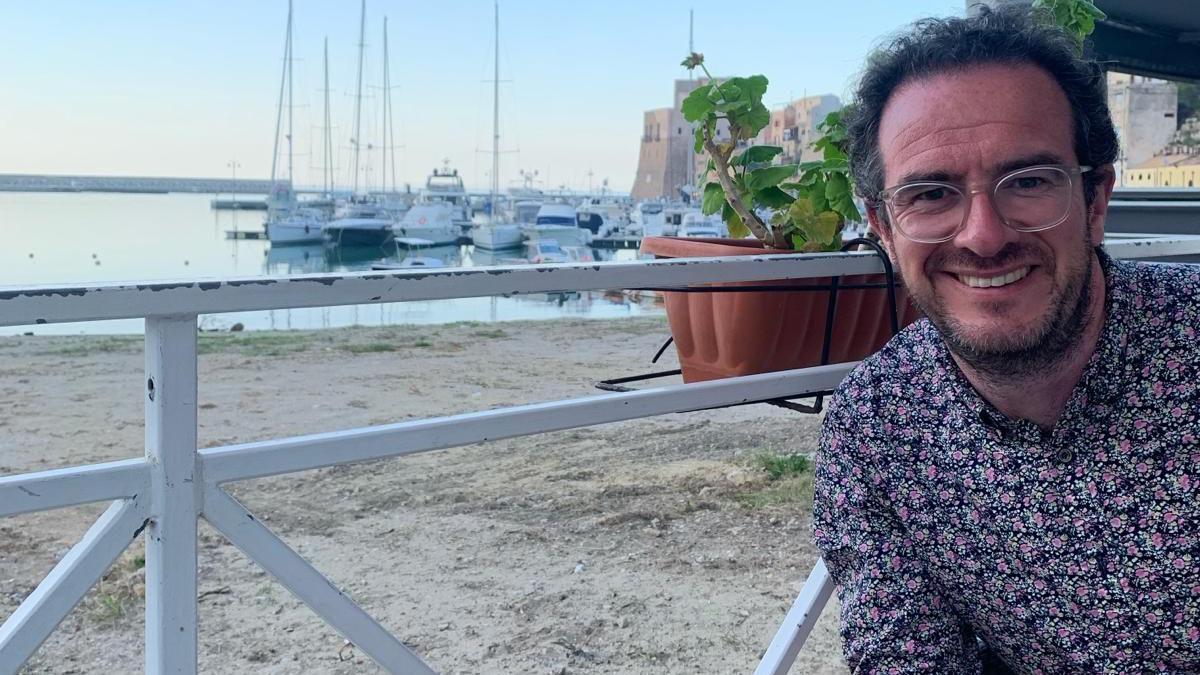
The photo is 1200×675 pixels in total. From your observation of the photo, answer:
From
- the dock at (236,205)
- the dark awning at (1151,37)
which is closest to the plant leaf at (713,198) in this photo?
the dark awning at (1151,37)

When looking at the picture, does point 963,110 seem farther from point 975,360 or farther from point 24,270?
point 24,270

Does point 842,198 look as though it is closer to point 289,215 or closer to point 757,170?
point 757,170

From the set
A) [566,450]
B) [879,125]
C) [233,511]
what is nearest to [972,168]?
[879,125]

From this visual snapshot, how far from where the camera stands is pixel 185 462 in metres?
1.03

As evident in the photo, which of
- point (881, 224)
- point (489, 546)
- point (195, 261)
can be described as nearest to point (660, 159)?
point (195, 261)

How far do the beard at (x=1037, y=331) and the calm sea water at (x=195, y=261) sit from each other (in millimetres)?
817

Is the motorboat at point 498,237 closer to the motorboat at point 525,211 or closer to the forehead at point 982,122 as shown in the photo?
the motorboat at point 525,211

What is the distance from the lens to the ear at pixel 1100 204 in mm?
1226

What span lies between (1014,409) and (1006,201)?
24 cm

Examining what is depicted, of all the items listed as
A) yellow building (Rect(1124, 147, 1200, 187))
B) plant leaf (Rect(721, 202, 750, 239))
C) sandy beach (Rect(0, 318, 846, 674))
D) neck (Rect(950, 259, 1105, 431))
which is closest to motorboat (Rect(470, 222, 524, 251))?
yellow building (Rect(1124, 147, 1200, 187))

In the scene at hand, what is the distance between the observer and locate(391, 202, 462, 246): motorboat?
1965 inches

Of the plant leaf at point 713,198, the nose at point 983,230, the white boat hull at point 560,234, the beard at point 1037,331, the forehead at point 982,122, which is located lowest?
the white boat hull at point 560,234

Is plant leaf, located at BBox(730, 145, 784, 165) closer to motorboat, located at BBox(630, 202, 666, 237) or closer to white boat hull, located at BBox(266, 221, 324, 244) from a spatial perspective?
motorboat, located at BBox(630, 202, 666, 237)

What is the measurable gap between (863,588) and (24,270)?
3897 centimetres
